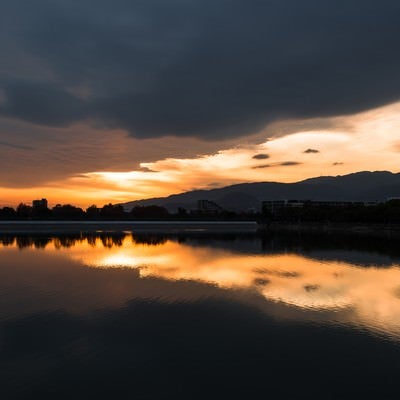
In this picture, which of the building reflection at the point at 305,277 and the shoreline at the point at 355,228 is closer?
the building reflection at the point at 305,277

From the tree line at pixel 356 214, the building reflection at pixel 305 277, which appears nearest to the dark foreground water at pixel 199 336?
the building reflection at pixel 305 277

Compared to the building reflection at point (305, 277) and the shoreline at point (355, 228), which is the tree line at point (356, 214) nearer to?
the shoreline at point (355, 228)

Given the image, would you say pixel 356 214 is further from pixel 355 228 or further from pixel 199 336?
pixel 199 336

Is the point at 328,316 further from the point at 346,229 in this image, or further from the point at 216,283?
the point at 346,229

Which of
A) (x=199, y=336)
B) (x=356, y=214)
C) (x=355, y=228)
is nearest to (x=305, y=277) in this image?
(x=199, y=336)

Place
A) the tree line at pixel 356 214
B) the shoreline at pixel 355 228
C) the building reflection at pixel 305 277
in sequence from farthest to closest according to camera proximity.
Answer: the tree line at pixel 356 214, the shoreline at pixel 355 228, the building reflection at pixel 305 277

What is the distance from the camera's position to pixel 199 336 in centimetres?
2012

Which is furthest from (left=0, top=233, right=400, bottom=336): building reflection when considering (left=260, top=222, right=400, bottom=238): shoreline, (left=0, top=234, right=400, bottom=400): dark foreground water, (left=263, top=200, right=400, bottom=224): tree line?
(left=263, top=200, right=400, bottom=224): tree line

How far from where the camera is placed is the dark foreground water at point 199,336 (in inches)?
574

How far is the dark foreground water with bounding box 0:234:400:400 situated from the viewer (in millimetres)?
14578

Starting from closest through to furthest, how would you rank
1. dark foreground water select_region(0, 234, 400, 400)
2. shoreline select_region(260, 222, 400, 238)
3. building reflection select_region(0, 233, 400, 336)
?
dark foreground water select_region(0, 234, 400, 400) < building reflection select_region(0, 233, 400, 336) < shoreline select_region(260, 222, 400, 238)

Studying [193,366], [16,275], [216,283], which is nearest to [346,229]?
[216,283]

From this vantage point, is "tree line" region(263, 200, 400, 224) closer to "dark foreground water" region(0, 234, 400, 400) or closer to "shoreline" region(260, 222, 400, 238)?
"shoreline" region(260, 222, 400, 238)

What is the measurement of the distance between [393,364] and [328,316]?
7649 mm
